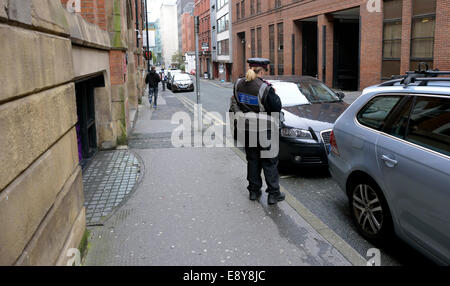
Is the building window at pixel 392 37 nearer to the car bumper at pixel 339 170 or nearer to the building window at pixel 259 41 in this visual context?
the car bumper at pixel 339 170

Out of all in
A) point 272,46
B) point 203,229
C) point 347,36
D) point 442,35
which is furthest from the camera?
point 272,46

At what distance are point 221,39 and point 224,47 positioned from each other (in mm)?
2080

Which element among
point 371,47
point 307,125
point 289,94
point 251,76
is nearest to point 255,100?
point 251,76

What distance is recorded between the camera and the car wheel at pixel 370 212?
3.82 metres

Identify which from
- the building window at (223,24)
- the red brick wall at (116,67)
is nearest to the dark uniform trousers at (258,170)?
the red brick wall at (116,67)

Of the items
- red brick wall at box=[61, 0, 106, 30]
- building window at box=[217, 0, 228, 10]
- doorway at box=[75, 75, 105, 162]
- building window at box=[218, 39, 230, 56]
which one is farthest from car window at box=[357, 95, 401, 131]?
building window at box=[217, 0, 228, 10]

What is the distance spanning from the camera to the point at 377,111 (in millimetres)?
4227

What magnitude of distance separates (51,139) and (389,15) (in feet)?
70.1

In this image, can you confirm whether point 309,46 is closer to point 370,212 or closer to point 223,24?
point 223,24

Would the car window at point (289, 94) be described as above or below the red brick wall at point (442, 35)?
below

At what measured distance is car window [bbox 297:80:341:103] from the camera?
8.03 m

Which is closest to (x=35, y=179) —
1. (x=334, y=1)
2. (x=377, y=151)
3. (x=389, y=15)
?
(x=377, y=151)

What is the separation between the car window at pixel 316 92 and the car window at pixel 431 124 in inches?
170

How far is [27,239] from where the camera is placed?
2.46 meters
